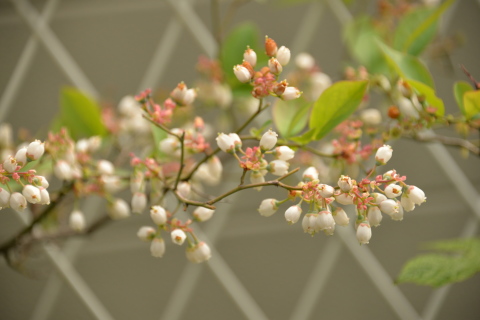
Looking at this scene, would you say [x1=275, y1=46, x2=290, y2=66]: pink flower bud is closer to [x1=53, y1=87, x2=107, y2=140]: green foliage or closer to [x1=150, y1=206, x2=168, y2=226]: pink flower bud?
[x1=150, y1=206, x2=168, y2=226]: pink flower bud

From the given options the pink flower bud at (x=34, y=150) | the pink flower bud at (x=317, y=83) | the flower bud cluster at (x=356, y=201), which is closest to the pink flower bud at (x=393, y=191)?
the flower bud cluster at (x=356, y=201)

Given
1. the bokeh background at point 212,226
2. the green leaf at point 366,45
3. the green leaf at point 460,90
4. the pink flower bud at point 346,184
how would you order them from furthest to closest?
the bokeh background at point 212,226, the green leaf at point 366,45, the green leaf at point 460,90, the pink flower bud at point 346,184

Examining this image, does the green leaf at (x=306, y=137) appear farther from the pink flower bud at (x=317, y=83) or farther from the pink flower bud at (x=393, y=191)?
the pink flower bud at (x=317, y=83)

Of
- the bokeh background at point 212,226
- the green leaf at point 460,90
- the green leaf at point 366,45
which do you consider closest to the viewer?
the green leaf at point 460,90

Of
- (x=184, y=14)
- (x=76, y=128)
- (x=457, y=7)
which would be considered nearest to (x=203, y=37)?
(x=184, y=14)

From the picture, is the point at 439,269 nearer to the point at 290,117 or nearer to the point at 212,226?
the point at 290,117

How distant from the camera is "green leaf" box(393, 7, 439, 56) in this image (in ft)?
1.48

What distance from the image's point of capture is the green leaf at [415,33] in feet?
1.48

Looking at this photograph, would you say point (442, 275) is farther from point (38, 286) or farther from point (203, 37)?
point (38, 286)

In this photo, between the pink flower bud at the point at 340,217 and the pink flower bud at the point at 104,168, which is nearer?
the pink flower bud at the point at 340,217

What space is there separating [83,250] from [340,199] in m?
0.73

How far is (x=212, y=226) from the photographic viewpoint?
94 cm

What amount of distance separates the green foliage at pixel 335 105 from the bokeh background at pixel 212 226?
1.20 ft

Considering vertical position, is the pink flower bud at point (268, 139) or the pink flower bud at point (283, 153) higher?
the pink flower bud at point (268, 139)
